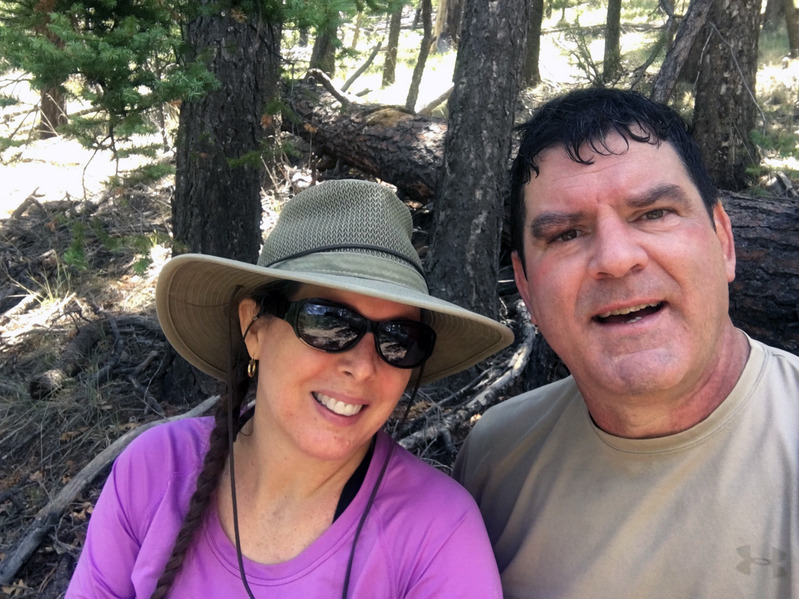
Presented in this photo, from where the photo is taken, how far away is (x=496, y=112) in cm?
411

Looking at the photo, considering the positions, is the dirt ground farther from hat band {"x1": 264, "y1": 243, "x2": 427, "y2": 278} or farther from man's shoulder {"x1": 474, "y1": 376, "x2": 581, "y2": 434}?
hat band {"x1": 264, "y1": 243, "x2": 427, "y2": 278}

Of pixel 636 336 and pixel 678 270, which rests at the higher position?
pixel 678 270

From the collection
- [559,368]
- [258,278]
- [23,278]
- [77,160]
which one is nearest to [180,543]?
[258,278]

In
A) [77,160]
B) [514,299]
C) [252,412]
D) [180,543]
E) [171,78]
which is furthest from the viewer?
[77,160]

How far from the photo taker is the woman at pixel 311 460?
5.67ft

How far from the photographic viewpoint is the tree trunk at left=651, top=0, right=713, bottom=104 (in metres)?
4.02

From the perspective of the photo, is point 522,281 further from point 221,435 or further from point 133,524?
point 133,524

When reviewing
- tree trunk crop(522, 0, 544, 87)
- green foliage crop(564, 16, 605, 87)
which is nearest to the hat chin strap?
green foliage crop(564, 16, 605, 87)

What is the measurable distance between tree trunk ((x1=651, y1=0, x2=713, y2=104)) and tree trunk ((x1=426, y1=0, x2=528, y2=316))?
2.78 ft

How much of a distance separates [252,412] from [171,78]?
1.43 meters

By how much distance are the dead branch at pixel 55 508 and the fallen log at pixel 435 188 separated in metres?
2.50

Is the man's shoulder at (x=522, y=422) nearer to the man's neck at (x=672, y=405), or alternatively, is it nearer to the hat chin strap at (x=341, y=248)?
the man's neck at (x=672, y=405)

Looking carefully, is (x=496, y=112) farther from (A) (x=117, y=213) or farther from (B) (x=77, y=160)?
(B) (x=77, y=160)

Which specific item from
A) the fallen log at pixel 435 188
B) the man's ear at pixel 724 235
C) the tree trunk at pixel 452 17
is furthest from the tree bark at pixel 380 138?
the tree trunk at pixel 452 17
